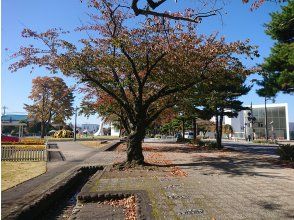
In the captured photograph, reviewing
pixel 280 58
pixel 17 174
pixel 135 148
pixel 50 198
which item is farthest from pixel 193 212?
pixel 280 58

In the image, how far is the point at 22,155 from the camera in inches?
762

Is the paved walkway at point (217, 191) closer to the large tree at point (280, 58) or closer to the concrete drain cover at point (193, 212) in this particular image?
the concrete drain cover at point (193, 212)

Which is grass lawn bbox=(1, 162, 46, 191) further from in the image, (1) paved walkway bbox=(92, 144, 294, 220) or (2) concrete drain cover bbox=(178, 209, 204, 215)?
(2) concrete drain cover bbox=(178, 209, 204, 215)

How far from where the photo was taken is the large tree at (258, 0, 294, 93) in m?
15.9

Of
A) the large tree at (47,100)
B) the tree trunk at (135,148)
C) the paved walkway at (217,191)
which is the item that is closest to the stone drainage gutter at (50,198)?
the paved walkway at (217,191)

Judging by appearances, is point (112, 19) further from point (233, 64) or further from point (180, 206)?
point (180, 206)

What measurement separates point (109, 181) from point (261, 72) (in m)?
9.98

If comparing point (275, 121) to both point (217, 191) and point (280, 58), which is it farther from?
point (217, 191)

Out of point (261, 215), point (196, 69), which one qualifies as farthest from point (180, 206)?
point (196, 69)

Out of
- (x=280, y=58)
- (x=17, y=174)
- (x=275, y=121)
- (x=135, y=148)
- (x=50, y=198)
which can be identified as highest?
(x=280, y=58)

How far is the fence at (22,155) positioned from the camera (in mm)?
19031

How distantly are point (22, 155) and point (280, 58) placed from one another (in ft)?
48.4

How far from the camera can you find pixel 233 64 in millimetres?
15703

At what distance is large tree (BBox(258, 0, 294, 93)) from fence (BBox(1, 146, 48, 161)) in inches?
507
